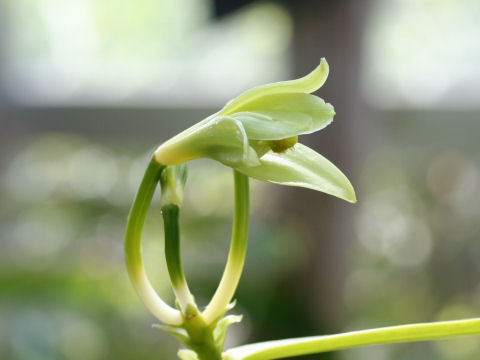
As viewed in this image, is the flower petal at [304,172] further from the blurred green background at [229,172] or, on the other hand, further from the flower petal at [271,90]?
the blurred green background at [229,172]

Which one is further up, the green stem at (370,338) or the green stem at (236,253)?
the green stem at (236,253)

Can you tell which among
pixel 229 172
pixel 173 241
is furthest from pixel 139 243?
pixel 229 172

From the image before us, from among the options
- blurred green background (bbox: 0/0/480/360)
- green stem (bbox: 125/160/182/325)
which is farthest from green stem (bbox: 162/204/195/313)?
blurred green background (bbox: 0/0/480/360)

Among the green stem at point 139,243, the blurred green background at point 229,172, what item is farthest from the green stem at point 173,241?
the blurred green background at point 229,172

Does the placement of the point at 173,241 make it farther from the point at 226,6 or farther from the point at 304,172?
the point at 226,6

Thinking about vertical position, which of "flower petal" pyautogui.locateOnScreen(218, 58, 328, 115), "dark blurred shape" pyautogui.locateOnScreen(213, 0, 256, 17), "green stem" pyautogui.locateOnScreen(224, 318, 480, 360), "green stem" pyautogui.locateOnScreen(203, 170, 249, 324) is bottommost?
"green stem" pyautogui.locateOnScreen(224, 318, 480, 360)

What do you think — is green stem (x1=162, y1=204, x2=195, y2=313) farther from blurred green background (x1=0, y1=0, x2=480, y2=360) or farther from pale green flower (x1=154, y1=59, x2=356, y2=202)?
blurred green background (x1=0, y1=0, x2=480, y2=360)
